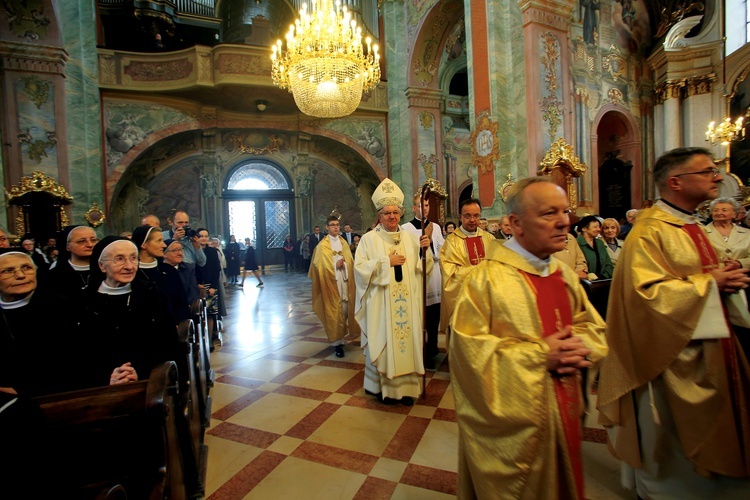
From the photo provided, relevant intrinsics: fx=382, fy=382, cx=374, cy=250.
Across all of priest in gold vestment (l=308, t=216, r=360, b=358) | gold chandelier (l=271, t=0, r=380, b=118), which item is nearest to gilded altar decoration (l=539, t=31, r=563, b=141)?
gold chandelier (l=271, t=0, r=380, b=118)

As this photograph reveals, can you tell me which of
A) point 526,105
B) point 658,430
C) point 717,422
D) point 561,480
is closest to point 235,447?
point 561,480

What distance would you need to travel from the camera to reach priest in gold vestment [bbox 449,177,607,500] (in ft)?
4.49

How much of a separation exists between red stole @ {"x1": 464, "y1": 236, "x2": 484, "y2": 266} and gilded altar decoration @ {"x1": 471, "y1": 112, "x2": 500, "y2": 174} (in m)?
5.29

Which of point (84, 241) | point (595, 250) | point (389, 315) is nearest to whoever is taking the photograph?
point (84, 241)

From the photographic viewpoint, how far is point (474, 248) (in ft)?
12.2

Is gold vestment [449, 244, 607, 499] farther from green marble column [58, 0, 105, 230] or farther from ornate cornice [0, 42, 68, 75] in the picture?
ornate cornice [0, 42, 68, 75]

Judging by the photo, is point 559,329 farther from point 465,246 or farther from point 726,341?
point 465,246

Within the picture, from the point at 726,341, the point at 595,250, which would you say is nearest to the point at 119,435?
the point at 726,341

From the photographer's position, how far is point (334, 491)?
7.43 feet

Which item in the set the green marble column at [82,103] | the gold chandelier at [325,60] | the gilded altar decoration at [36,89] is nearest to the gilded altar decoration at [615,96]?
the gold chandelier at [325,60]

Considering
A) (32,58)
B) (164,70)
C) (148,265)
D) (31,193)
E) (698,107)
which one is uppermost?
(164,70)

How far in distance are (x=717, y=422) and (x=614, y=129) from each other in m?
13.5

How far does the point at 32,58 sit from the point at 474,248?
11.9 m

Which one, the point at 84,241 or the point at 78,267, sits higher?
the point at 84,241
